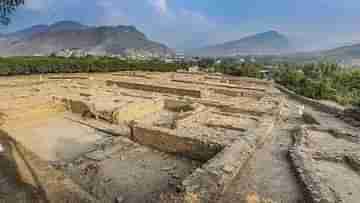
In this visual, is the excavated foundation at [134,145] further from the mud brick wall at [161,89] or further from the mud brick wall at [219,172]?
the mud brick wall at [161,89]

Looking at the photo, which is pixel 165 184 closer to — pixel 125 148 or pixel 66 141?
pixel 125 148

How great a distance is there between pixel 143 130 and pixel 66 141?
8.86ft

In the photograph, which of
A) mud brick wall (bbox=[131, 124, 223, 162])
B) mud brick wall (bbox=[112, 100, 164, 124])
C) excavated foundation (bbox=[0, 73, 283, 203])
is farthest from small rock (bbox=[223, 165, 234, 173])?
mud brick wall (bbox=[112, 100, 164, 124])

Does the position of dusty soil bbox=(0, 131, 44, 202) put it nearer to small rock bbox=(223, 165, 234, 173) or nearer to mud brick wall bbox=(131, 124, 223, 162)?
small rock bbox=(223, 165, 234, 173)

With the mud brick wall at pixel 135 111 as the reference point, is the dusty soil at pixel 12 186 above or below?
below

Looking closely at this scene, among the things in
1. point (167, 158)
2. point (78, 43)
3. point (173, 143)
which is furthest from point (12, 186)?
point (78, 43)

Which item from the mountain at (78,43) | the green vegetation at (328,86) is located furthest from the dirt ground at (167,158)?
the mountain at (78,43)

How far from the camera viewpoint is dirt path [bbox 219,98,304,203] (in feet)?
13.8

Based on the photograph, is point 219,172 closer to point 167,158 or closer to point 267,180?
point 267,180

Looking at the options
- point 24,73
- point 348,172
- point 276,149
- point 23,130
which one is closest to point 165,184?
point 276,149

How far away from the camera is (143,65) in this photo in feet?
126

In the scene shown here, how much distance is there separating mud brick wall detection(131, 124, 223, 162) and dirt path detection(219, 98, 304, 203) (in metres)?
1.11

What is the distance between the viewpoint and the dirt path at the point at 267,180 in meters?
4.20

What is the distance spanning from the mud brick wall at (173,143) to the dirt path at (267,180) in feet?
3.64
